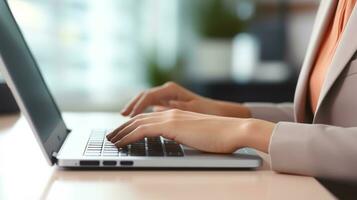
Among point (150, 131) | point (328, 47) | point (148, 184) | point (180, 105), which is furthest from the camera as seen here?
point (180, 105)

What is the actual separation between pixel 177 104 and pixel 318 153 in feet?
1.68

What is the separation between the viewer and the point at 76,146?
83 cm

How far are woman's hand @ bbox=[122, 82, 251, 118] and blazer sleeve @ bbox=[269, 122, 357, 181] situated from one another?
1.51 ft

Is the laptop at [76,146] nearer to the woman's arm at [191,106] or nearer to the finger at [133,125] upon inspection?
the finger at [133,125]

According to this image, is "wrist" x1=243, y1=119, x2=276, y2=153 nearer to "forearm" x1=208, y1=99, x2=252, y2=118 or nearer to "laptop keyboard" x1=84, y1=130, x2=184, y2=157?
"laptop keyboard" x1=84, y1=130, x2=184, y2=157

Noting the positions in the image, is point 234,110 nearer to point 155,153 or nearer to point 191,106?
point 191,106

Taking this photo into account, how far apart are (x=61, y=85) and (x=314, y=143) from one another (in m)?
2.33

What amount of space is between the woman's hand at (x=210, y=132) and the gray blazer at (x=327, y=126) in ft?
0.09

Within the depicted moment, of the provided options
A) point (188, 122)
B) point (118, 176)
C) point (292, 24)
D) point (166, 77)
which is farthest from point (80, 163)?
point (292, 24)

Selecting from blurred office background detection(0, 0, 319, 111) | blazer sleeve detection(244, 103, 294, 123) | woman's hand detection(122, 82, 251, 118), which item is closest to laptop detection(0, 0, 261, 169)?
woman's hand detection(122, 82, 251, 118)

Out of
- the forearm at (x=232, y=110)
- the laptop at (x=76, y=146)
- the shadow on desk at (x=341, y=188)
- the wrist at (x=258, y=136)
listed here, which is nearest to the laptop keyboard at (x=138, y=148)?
the laptop at (x=76, y=146)

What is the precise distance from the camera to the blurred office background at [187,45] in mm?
2838

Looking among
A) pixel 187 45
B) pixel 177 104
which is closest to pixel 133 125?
pixel 177 104

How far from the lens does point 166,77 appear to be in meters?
2.86
